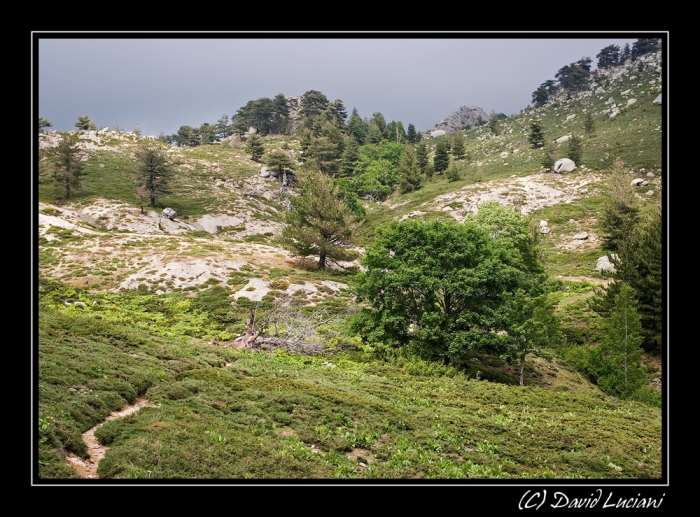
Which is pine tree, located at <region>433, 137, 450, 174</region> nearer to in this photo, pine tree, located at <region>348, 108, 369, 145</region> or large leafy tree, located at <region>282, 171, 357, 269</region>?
pine tree, located at <region>348, 108, 369, 145</region>

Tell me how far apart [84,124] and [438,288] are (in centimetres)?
9526

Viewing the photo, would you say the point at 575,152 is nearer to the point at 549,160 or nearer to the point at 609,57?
the point at 549,160

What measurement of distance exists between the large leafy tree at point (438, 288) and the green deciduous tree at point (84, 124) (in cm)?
9060

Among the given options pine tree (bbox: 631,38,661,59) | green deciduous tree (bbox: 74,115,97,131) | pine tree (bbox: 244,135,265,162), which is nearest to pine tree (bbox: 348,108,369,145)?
pine tree (bbox: 244,135,265,162)

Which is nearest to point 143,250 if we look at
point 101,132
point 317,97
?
point 101,132

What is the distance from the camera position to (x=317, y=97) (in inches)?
5487

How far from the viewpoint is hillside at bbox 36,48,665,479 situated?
31.9ft

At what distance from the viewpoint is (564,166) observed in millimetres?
74500

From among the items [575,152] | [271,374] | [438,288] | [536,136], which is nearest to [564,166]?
[575,152]

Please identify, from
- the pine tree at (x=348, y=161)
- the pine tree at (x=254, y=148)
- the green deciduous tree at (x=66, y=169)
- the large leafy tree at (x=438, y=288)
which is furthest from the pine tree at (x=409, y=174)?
the large leafy tree at (x=438, y=288)

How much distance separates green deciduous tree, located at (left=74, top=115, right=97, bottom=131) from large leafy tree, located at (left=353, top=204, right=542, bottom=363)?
90.6m
